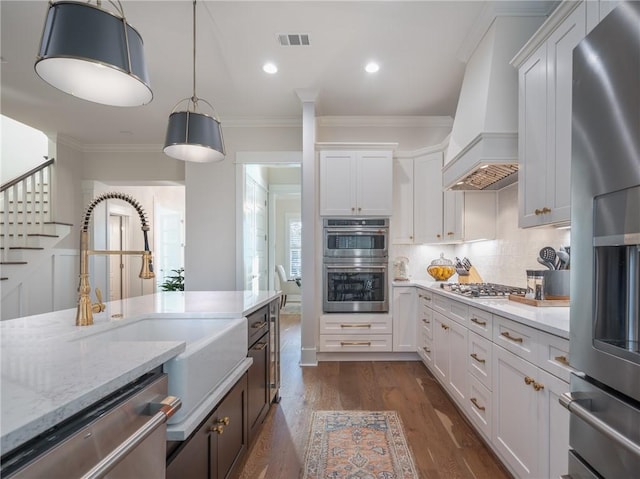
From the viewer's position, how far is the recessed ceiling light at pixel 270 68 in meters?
2.96

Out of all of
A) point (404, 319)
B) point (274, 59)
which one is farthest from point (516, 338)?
point (274, 59)

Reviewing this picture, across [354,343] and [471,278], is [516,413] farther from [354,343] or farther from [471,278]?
[354,343]

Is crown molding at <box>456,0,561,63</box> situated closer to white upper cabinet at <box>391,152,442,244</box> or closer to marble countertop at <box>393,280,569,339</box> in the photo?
white upper cabinet at <box>391,152,442,244</box>

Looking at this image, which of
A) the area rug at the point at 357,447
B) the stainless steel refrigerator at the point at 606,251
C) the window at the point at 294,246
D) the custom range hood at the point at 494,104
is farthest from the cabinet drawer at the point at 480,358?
the window at the point at 294,246

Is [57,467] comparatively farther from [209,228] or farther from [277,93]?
[209,228]

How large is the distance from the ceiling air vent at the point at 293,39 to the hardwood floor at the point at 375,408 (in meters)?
2.99

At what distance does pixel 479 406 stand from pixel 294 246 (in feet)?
19.9

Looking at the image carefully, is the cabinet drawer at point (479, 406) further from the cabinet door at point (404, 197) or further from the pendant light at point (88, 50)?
the pendant light at point (88, 50)

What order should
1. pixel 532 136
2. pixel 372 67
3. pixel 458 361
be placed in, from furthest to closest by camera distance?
pixel 372 67
pixel 458 361
pixel 532 136

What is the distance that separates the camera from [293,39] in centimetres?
260

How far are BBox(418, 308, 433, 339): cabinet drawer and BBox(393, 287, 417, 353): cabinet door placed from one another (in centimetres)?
12

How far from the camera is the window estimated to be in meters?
7.71

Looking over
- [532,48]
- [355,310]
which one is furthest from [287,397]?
[532,48]

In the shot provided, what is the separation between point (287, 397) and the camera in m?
2.71
